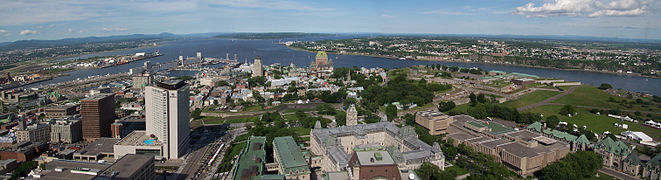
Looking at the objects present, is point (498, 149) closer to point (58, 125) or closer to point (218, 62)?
point (58, 125)

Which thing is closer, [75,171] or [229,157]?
[75,171]

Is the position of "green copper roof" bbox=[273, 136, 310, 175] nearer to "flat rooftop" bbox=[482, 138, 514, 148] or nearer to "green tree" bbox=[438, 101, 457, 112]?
"flat rooftop" bbox=[482, 138, 514, 148]

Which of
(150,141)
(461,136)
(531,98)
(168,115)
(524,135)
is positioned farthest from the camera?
(531,98)

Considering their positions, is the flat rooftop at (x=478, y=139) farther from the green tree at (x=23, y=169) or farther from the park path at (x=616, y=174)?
the green tree at (x=23, y=169)

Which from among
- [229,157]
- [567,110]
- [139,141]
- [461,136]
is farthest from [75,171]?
[567,110]

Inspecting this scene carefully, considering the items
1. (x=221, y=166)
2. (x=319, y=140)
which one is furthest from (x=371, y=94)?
(x=221, y=166)

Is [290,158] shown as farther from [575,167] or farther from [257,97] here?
[257,97]

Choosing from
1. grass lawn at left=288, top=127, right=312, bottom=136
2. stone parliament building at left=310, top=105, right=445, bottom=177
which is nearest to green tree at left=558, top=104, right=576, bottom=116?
stone parliament building at left=310, top=105, right=445, bottom=177
